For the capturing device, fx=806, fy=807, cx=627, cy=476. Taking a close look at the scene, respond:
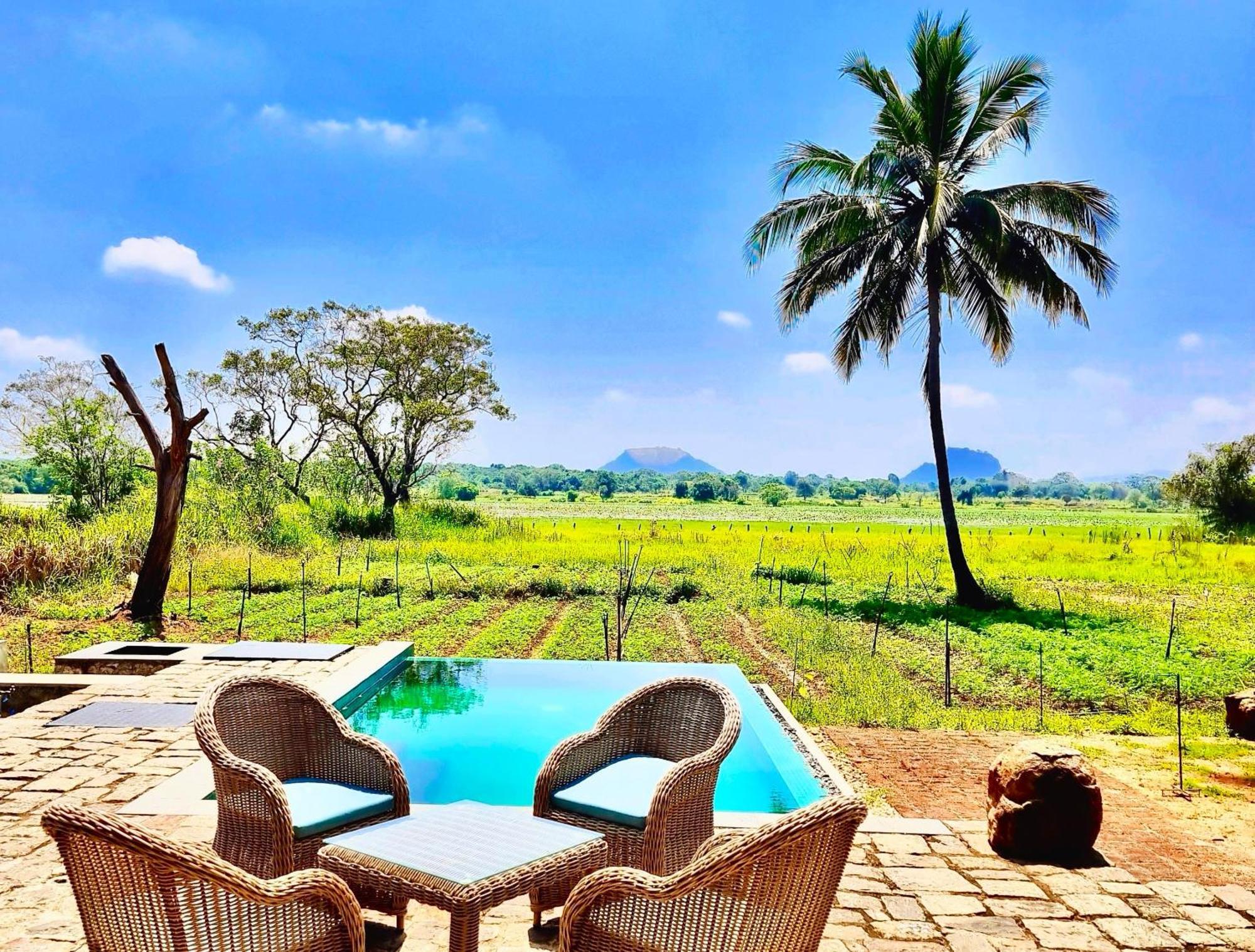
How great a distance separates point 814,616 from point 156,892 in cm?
951

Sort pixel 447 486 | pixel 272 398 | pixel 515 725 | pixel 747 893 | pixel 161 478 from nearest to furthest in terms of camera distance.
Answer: pixel 747 893
pixel 515 725
pixel 161 478
pixel 272 398
pixel 447 486

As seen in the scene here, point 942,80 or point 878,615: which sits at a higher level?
point 942,80

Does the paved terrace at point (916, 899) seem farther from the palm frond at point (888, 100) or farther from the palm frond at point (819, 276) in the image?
the palm frond at point (888, 100)

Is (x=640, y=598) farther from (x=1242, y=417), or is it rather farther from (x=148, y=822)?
(x=1242, y=417)

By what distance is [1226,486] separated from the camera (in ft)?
77.6

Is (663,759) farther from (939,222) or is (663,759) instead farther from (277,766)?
(939,222)

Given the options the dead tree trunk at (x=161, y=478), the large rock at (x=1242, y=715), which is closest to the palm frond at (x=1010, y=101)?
the large rock at (x=1242, y=715)

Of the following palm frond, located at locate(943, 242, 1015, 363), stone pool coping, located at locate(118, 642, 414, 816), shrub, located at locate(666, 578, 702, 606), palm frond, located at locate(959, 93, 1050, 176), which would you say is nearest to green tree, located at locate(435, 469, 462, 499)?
shrub, located at locate(666, 578, 702, 606)

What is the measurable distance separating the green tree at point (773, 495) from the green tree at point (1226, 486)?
23552 mm

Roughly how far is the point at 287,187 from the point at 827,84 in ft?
44.9

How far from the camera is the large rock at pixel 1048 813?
3.46 meters

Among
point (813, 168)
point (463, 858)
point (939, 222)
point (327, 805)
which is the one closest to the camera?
point (463, 858)

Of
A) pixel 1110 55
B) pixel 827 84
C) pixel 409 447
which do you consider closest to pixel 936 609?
pixel 827 84

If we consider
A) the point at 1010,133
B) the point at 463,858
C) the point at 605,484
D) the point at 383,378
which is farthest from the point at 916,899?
the point at 605,484
